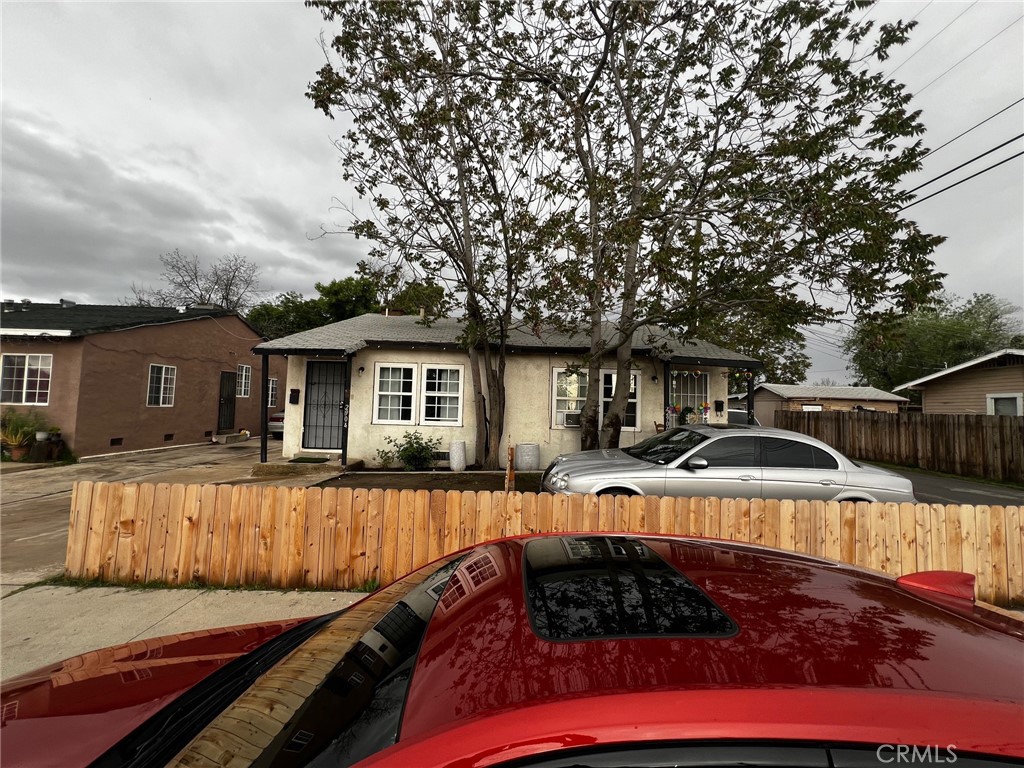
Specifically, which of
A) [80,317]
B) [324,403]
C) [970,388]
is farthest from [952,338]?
[80,317]

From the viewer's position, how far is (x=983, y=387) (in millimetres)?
→ 17547

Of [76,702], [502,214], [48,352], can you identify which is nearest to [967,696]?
[76,702]

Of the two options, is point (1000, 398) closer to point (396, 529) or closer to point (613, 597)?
point (396, 529)

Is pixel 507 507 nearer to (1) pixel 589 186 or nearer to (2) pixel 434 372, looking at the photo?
(1) pixel 589 186

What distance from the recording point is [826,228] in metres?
7.35

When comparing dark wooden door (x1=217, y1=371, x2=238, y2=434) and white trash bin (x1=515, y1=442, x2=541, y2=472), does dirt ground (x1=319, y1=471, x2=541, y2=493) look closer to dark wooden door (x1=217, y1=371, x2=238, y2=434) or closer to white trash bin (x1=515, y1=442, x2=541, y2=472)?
white trash bin (x1=515, y1=442, x2=541, y2=472)

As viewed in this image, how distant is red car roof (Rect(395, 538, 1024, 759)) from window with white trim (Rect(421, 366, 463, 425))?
11.2m

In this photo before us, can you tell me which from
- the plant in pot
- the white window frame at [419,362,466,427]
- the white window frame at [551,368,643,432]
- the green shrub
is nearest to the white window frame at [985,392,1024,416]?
the white window frame at [551,368,643,432]

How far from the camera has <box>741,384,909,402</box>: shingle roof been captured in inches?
1229

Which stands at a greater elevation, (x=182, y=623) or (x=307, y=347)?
(x=307, y=347)

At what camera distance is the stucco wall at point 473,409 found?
12219 mm

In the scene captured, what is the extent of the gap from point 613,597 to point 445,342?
11177 millimetres

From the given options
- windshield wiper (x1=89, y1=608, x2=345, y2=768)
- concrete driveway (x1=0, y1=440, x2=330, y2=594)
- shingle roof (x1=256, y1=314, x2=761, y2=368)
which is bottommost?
concrete driveway (x1=0, y1=440, x2=330, y2=594)

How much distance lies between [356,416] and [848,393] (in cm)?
3393
